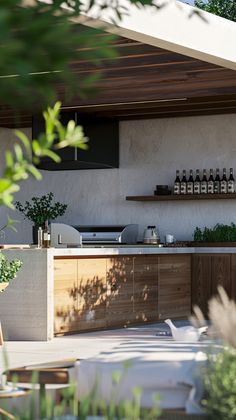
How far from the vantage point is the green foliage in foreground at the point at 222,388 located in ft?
11.6

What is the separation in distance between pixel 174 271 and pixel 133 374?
769cm

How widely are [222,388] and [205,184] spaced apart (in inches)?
347

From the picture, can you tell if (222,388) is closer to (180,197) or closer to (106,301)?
(106,301)

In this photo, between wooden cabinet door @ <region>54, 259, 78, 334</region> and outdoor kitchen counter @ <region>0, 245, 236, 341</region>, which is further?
wooden cabinet door @ <region>54, 259, 78, 334</region>

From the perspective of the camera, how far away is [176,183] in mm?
12523

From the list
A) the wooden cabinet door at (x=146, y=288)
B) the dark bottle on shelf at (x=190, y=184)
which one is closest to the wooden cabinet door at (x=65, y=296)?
the wooden cabinet door at (x=146, y=288)

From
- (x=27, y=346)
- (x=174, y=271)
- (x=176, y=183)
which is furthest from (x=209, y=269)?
(x=27, y=346)

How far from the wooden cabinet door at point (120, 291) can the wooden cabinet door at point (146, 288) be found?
0.12m

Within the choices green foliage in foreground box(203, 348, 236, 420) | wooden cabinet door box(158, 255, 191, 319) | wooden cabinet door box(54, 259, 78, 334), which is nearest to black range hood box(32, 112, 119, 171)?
wooden cabinet door box(158, 255, 191, 319)

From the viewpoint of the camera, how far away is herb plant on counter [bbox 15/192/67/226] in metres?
13.1

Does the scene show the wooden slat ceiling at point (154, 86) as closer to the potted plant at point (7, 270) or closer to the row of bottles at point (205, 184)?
the row of bottles at point (205, 184)

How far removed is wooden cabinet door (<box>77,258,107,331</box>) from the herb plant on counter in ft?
8.36

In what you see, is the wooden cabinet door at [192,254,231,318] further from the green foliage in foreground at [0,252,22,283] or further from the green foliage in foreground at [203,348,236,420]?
the green foliage in foreground at [203,348,236,420]

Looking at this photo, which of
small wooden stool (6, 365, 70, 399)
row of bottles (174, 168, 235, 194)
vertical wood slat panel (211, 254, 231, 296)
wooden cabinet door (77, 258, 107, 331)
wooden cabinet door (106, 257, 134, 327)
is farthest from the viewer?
row of bottles (174, 168, 235, 194)
